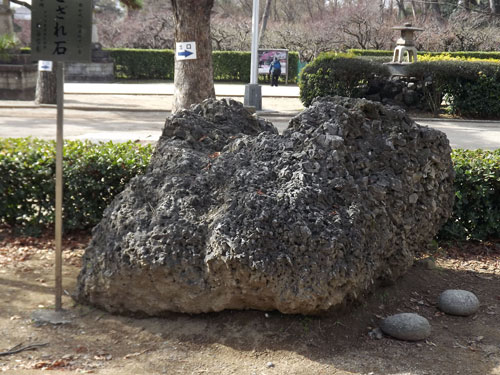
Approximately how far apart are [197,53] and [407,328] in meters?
8.49

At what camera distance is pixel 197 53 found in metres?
11.5

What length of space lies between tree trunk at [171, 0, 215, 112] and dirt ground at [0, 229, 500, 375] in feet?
24.4

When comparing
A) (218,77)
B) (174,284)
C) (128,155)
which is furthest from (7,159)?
(218,77)

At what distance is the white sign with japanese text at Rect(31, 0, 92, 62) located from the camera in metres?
4.07

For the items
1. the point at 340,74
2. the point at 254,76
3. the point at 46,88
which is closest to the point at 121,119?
the point at 46,88

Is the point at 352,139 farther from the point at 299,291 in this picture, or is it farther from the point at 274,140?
the point at 299,291

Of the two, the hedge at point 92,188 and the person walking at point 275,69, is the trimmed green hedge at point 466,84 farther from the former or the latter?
the person walking at point 275,69

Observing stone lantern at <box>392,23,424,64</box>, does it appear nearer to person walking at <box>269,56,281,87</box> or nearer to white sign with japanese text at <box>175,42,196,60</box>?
person walking at <box>269,56,281,87</box>

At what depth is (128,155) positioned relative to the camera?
19.5 feet

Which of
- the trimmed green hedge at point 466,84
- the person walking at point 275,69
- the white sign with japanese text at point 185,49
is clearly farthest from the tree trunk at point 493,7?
the white sign with japanese text at point 185,49

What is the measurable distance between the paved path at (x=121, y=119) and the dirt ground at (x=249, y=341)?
7976mm

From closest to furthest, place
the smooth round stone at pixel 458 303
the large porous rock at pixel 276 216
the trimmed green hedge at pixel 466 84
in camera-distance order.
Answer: the large porous rock at pixel 276 216 → the smooth round stone at pixel 458 303 → the trimmed green hedge at pixel 466 84

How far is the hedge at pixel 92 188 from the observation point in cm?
573

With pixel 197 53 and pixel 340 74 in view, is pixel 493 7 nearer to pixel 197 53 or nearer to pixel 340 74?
pixel 340 74
